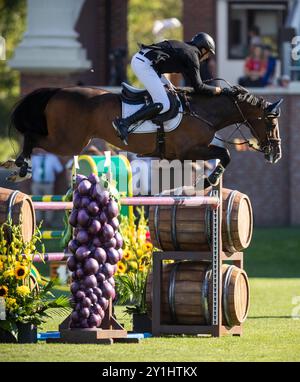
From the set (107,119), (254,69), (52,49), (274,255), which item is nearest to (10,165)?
(107,119)

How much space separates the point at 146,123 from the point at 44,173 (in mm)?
11361

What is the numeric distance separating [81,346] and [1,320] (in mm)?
654

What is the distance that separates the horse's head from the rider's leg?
0.82 m

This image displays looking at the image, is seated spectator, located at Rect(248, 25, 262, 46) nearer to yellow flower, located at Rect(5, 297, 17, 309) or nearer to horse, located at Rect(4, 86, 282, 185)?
horse, located at Rect(4, 86, 282, 185)

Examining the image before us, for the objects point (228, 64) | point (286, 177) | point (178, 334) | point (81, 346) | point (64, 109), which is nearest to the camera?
point (81, 346)

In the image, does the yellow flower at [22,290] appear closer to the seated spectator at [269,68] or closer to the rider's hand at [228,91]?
the rider's hand at [228,91]

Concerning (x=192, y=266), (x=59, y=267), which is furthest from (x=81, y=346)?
(x=59, y=267)

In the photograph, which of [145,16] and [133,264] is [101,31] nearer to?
[133,264]

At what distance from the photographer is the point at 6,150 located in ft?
146

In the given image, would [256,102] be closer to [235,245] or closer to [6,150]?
[235,245]

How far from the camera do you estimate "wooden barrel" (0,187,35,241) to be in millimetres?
9594

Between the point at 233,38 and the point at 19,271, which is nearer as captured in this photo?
the point at 19,271

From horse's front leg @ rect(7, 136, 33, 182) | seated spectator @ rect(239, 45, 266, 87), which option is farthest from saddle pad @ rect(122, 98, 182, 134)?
seated spectator @ rect(239, 45, 266, 87)

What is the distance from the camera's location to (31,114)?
11914 millimetres
